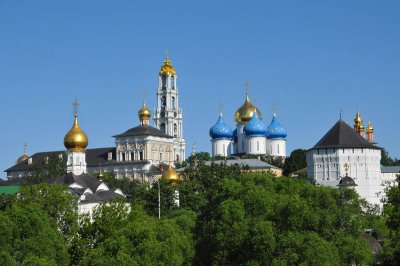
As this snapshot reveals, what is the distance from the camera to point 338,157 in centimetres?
7088

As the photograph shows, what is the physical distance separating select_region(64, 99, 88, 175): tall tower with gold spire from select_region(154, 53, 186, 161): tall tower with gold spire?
33.3 meters

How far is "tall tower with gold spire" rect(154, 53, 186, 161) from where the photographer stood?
10312 centimetres

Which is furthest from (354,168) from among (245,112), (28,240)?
(28,240)

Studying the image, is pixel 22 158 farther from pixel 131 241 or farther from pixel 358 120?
pixel 131 241

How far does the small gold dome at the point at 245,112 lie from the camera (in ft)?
342

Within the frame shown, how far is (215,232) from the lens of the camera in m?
36.7

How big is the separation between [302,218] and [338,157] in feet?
116

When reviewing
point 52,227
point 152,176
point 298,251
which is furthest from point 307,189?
point 152,176

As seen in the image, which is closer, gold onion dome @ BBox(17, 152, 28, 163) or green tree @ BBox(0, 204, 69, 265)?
green tree @ BBox(0, 204, 69, 265)

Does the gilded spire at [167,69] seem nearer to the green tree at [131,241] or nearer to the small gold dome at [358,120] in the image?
the small gold dome at [358,120]

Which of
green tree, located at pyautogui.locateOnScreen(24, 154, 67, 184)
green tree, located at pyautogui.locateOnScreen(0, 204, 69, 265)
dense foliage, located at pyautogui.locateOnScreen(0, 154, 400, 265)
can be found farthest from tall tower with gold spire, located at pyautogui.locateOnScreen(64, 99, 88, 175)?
green tree, located at pyautogui.locateOnScreen(0, 204, 69, 265)

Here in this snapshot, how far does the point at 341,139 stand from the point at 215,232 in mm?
36233

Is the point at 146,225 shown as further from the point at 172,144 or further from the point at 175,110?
the point at 175,110

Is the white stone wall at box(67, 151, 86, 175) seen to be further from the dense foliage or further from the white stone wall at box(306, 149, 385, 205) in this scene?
the dense foliage
